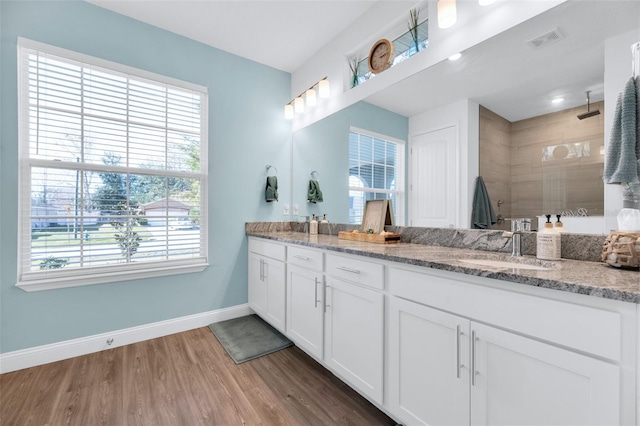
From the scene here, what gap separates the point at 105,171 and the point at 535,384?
296 centimetres

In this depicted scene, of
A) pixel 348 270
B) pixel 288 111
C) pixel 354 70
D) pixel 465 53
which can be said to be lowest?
pixel 348 270

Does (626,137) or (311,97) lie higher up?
(311,97)

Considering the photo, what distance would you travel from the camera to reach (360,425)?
145 centimetres

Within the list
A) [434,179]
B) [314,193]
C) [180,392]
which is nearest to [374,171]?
[434,179]

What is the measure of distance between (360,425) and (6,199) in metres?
2.72

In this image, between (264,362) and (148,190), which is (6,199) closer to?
(148,190)

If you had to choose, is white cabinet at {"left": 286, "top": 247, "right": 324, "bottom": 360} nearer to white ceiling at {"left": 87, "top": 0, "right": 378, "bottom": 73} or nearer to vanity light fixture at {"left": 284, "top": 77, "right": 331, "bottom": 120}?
vanity light fixture at {"left": 284, "top": 77, "right": 331, "bottom": 120}

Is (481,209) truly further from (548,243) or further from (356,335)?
(356,335)

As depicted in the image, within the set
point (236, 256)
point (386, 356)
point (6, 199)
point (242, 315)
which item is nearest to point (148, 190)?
point (6, 199)

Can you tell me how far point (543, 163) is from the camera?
4.39ft

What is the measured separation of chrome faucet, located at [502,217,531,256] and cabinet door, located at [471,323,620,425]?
0.57 metres

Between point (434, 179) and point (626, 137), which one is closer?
point (626, 137)

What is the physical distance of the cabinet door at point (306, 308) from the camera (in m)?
1.86

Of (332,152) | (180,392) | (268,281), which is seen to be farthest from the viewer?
(332,152)
